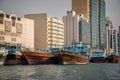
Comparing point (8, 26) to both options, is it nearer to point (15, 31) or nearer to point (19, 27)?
point (15, 31)

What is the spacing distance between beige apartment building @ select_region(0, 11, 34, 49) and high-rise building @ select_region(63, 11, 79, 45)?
161ft

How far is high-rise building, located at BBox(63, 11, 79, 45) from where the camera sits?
17388 cm

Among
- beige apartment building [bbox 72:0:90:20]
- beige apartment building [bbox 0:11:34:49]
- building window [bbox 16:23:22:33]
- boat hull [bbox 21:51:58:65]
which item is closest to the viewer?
boat hull [bbox 21:51:58:65]

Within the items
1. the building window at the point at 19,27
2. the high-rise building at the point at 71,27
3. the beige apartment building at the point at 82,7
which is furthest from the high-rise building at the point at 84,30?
the building window at the point at 19,27

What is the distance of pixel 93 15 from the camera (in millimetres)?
193500

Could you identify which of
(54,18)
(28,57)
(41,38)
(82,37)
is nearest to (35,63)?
(28,57)

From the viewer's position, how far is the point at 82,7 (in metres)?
187

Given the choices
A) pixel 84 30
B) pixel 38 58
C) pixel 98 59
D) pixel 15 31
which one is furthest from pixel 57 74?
pixel 84 30

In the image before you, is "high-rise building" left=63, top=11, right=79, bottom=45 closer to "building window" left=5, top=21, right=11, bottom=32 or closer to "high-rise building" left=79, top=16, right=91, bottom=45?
"high-rise building" left=79, top=16, right=91, bottom=45

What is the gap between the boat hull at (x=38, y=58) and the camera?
85500 millimetres

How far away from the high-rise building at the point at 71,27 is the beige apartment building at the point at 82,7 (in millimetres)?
10193

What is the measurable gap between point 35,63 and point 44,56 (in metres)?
3.85

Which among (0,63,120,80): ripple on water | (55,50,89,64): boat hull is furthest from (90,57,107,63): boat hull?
(0,63,120,80): ripple on water

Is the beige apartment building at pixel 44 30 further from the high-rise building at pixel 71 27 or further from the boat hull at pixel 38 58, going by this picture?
the boat hull at pixel 38 58
